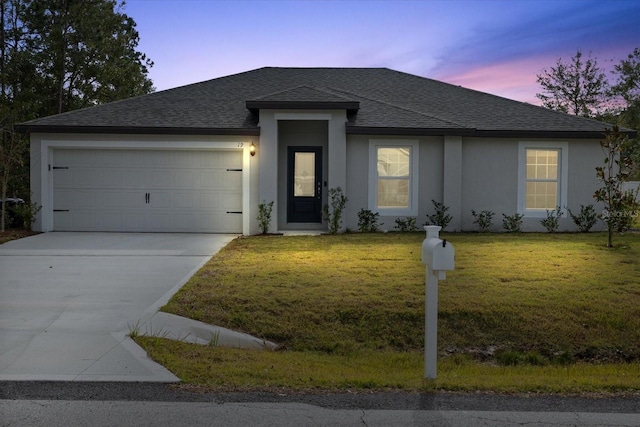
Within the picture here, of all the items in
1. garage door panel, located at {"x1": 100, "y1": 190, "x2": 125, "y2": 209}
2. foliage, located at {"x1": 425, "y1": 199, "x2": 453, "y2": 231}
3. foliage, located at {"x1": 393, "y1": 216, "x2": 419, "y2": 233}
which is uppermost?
garage door panel, located at {"x1": 100, "y1": 190, "x2": 125, "y2": 209}

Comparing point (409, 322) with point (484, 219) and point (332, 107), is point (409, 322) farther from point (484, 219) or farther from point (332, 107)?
point (484, 219)

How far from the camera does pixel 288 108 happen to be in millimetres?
16156

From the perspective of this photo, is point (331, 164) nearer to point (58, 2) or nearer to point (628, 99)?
point (58, 2)

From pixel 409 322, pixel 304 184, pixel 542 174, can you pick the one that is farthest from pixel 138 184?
pixel 542 174

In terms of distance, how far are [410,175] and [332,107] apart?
2862 millimetres

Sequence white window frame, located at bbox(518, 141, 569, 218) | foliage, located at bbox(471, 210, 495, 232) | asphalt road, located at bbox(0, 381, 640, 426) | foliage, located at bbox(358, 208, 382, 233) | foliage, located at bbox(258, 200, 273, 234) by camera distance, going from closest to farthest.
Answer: asphalt road, located at bbox(0, 381, 640, 426)
foliage, located at bbox(258, 200, 273, 234)
foliage, located at bbox(358, 208, 382, 233)
foliage, located at bbox(471, 210, 495, 232)
white window frame, located at bbox(518, 141, 569, 218)

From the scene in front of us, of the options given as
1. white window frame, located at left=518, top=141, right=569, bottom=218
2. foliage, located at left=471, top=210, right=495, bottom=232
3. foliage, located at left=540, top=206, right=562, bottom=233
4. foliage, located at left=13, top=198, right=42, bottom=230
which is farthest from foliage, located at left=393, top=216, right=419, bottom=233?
foliage, located at left=13, top=198, right=42, bottom=230

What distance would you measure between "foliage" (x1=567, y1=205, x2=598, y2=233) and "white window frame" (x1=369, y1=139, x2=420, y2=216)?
447cm

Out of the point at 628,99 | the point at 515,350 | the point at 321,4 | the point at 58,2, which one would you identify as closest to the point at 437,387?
the point at 515,350

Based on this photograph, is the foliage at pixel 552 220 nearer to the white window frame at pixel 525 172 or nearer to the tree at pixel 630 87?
the white window frame at pixel 525 172

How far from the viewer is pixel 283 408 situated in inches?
191

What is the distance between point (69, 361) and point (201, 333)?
5.66 ft

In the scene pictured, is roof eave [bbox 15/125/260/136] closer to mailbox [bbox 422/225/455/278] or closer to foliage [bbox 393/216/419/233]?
foliage [bbox 393/216/419/233]

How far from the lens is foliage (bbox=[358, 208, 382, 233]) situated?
650 inches
